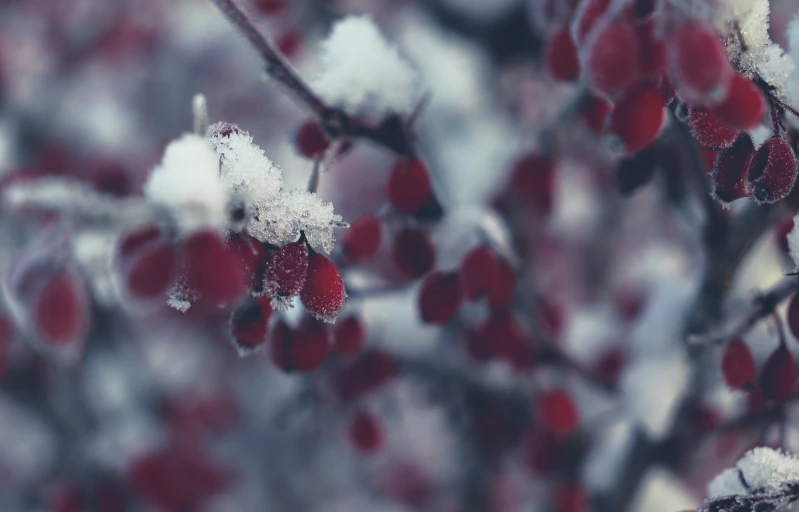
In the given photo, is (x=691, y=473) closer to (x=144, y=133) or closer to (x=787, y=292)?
(x=787, y=292)

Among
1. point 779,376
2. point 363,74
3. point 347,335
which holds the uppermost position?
point 363,74

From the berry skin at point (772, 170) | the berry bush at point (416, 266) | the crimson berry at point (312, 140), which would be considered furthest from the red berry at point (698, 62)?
the crimson berry at point (312, 140)

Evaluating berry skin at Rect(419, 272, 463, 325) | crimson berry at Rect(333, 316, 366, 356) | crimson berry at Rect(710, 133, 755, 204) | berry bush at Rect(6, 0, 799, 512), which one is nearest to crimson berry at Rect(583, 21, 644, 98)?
berry bush at Rect(6, 0, 799, 512)

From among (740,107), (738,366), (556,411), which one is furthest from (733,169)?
(556,411)

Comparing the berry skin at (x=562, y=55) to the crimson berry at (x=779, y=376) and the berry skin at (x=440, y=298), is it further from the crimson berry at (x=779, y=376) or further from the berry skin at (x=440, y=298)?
the crimson berry at (x=779, y=376)

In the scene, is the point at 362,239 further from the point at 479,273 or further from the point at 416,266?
the point at 479,273

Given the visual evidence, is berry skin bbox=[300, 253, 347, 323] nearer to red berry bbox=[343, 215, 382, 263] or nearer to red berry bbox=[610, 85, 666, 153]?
red berry bbox=[343, 215, 382, 263]

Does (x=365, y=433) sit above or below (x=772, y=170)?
above
